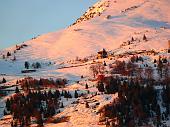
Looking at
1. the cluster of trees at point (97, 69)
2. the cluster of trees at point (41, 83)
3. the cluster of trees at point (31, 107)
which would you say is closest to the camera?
the cluster of trees at point (31, 107)

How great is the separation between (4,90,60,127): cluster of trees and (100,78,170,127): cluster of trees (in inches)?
586

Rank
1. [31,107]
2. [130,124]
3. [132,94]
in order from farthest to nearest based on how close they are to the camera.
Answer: [31,107]
[132,94]
[130,124]

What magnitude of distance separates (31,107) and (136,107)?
27470 millimetres

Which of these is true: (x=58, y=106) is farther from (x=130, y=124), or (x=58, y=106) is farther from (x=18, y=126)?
(x=130, y=124)

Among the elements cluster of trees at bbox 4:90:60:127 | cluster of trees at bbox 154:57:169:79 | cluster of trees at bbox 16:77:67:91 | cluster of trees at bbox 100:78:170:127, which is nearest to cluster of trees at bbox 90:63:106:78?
cluster of trees at bbox 16:77:67:91

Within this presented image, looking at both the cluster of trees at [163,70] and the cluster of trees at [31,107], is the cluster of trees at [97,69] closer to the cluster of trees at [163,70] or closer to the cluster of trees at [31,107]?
the cluster of trees at [163,70]

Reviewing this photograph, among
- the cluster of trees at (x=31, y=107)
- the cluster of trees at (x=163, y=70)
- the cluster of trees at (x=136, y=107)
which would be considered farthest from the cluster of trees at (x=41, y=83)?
the cluster of trees at (x=136, y=107)

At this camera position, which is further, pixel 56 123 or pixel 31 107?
pixel 31 107

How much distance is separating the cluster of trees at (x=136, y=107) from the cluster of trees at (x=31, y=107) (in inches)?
586

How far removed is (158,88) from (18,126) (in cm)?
3473

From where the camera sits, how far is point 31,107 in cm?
11831

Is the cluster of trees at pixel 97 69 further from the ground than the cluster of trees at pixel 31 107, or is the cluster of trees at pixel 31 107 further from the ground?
the cluster of trees at pixel 97 69

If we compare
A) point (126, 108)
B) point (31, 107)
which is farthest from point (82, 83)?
point (126, 108)

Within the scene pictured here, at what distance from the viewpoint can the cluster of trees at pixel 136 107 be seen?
10206 centimetres
